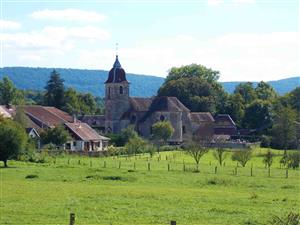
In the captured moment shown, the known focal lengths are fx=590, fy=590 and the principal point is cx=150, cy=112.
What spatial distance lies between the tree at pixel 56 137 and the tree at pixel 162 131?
20112 millimetres

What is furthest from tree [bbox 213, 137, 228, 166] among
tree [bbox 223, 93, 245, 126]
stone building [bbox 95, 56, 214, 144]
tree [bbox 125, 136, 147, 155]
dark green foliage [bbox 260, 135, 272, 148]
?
tree [bbox 223, 93, 245, 126]

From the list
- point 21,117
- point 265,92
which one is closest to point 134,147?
point 21,117

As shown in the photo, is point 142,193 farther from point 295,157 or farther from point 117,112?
point 117,112

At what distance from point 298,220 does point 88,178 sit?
26.4 meters

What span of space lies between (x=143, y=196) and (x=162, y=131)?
57.3 meters

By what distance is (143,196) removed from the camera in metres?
29.9

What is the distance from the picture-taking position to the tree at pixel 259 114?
106 metres

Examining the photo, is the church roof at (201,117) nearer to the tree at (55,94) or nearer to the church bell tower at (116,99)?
the church bell tower at (116,99)

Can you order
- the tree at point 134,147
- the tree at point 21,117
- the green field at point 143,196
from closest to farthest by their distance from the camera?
1. the green field at point 143,196
2. the tree at point 134,147
3. the tree at point 21,117

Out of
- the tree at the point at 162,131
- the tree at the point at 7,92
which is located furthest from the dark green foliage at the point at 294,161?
the tree at the point at 7,92

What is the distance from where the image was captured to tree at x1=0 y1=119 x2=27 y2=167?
48281 mm

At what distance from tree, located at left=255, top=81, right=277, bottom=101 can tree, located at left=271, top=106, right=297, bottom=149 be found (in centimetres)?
4028

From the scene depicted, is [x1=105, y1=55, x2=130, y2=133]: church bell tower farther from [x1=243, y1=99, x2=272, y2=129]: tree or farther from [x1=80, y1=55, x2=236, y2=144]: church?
[x1=243, y1=99, x2=272, y2=129]: tree

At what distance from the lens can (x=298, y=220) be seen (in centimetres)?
1420
